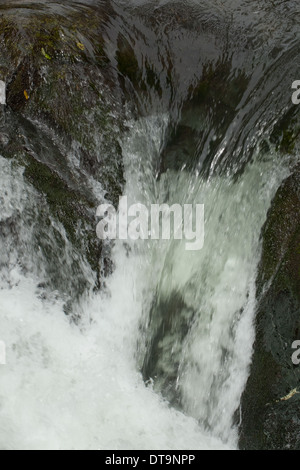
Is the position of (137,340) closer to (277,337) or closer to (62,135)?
(277,337)

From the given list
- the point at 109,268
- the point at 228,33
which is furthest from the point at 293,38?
the point at 109,268

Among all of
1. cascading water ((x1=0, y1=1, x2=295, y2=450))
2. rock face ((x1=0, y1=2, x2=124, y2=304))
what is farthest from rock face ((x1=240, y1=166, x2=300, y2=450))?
rock face ((x1=0, y1=2, x2=124, y2=304))

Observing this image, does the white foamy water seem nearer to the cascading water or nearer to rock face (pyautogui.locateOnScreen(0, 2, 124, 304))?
the cascading water

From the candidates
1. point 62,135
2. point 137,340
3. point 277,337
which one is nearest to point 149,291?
point 137,340

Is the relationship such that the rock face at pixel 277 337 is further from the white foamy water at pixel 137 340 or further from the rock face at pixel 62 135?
the rock face at pixel 62 135

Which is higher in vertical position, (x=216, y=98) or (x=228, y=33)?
(x=228, y=33)
